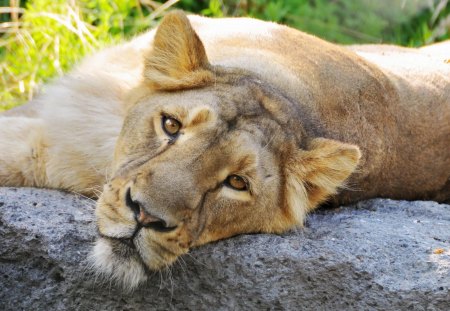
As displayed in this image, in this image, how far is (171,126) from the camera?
336 centimetres

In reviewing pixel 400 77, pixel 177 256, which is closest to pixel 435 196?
pixel 400 77

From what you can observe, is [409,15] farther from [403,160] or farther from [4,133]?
[4,133]

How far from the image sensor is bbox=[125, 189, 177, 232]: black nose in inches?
117

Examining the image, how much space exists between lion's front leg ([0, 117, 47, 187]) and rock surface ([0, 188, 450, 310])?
0.51 meters

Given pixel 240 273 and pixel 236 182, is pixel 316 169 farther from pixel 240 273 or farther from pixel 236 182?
pixel 240 273

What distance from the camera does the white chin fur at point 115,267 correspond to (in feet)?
10.2

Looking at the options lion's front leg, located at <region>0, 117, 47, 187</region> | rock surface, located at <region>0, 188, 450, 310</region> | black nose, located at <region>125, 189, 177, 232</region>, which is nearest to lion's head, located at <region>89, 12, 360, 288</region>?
black nose, located at <region>125, 189, 177, 232</region>

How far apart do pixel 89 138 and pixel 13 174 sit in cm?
38

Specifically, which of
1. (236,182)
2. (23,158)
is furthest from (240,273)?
(23,158)

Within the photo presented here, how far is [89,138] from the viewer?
3893 mm

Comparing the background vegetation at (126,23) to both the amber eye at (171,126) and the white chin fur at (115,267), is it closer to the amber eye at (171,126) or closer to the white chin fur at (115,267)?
the amber eye at (171,126)

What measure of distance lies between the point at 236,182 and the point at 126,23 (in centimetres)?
379

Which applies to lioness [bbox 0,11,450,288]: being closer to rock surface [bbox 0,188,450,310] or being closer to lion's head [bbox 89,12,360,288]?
lion's head [bbox 89,12,360,288]

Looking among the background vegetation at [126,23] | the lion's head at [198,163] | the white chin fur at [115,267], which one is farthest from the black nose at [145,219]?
the background vegetation at [126,23]
